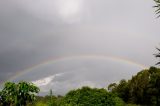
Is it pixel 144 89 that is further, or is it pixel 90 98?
pixel 144 89

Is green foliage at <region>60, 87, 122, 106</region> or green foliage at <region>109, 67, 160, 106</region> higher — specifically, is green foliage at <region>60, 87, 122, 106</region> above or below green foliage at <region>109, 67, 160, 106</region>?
below

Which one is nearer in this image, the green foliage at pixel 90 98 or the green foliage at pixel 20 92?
the green foliage at pixel 90 98

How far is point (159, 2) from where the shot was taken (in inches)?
1086

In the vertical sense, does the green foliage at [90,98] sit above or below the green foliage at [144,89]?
below

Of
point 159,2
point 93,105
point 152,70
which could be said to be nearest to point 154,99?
point 152,70

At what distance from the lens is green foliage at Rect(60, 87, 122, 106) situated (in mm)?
66562

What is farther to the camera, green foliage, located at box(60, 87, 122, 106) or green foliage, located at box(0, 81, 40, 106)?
green foliage, located at box(0, 81, 40, 106)

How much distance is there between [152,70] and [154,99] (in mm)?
11009

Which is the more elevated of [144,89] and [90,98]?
[144,89]

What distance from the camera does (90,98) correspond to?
6881 centimetres

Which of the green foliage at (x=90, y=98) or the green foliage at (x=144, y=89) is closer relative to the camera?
the green foliage at (x=90, y=98)

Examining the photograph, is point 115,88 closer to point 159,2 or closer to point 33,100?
point 33,100

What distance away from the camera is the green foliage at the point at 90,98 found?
6656 cm

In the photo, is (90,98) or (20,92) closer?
(90,98)
